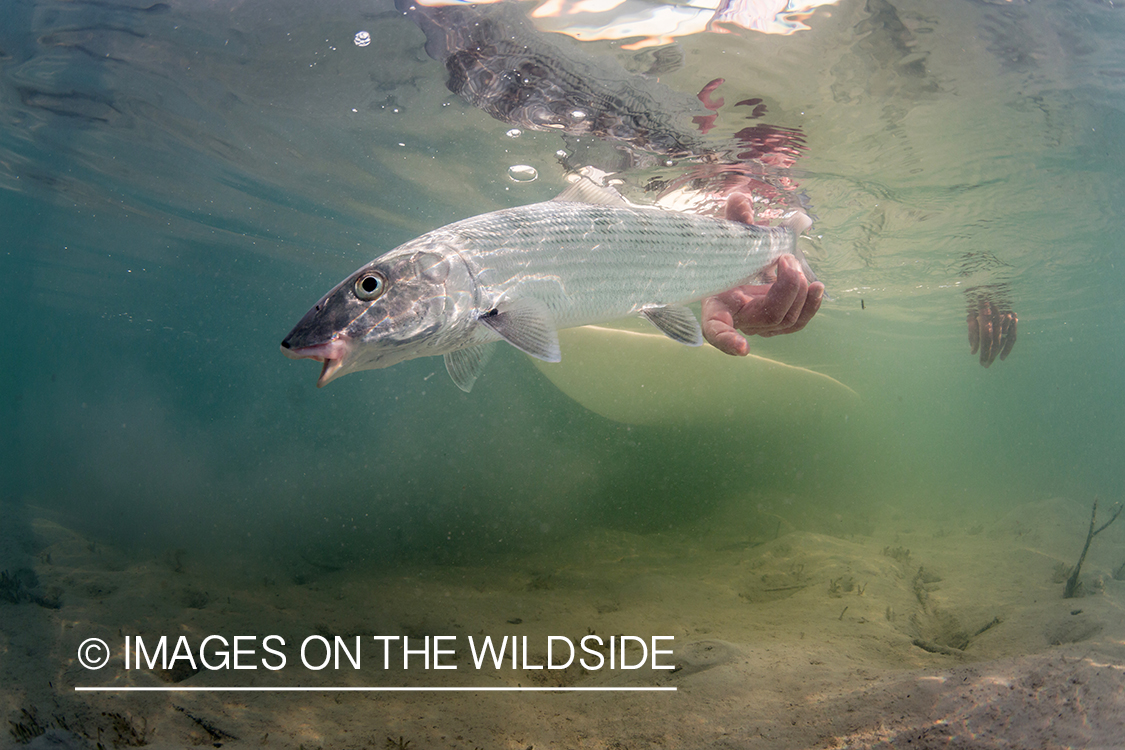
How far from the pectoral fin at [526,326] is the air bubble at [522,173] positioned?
9334mm

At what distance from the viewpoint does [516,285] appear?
2816 millimetres

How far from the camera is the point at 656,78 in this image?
6.86 m

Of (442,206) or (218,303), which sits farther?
(218,303)

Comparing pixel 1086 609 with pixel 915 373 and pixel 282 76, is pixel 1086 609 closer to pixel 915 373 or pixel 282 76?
pixel 282 76

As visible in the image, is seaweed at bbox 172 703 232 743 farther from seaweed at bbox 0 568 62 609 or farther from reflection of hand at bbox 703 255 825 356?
seaweed at bbox 0 568 62 609

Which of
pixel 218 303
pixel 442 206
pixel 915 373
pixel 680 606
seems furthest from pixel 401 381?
pixel 915 373

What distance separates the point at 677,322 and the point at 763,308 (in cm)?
161

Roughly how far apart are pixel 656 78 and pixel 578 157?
3.15m

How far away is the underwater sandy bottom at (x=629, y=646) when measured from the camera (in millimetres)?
3219

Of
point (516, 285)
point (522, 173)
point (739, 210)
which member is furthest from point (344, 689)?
point (522, 173)

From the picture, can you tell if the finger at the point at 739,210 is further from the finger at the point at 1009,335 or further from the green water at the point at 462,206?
the finger at the point at 1009,335

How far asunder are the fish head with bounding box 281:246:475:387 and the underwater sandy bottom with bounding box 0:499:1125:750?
3071mm
